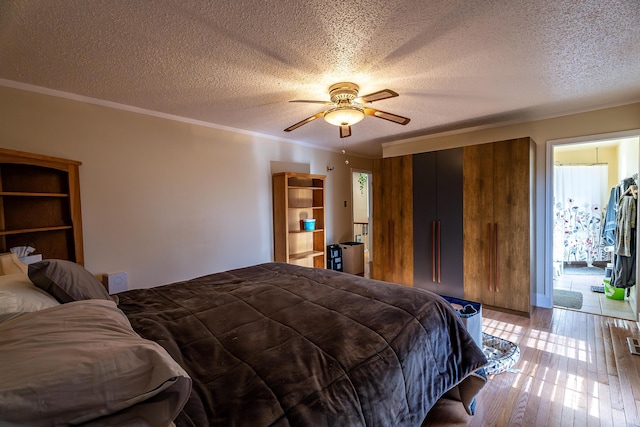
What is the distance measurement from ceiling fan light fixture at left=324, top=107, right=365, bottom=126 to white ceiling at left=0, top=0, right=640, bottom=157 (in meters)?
0.27

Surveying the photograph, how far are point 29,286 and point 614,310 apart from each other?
5251mm

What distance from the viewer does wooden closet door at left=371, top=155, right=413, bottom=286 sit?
13.2ft

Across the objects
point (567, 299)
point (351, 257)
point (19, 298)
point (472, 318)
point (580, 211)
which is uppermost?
point (580, 211)

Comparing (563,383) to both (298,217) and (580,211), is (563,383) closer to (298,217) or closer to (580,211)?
(298,217)

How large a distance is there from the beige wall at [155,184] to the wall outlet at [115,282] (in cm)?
6

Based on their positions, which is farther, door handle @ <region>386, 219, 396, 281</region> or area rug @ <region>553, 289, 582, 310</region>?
door handle @ <region>386, 219, 396, 281</region>

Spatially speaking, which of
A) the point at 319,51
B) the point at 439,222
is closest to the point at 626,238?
the point at 439,222

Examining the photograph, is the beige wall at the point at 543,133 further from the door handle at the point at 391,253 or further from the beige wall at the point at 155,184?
the beige wall at the point at 155,184

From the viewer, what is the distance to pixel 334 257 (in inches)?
189

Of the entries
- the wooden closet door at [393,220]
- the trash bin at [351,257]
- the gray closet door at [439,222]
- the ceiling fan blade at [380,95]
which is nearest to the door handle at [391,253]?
the wooden closet door at [393,220]

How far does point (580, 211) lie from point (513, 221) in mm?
2959

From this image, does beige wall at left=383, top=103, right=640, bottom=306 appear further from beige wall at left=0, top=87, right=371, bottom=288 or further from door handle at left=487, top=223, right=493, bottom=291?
beige wall at left=0, top=87, right=371, bottom=288

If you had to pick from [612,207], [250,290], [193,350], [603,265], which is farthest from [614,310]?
[193,350]

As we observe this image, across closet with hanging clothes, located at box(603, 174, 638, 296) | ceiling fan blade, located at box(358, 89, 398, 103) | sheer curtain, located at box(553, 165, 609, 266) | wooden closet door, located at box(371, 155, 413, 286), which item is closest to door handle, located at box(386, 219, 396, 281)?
wooden closet door, located at box(371, 155, 413, 286)
